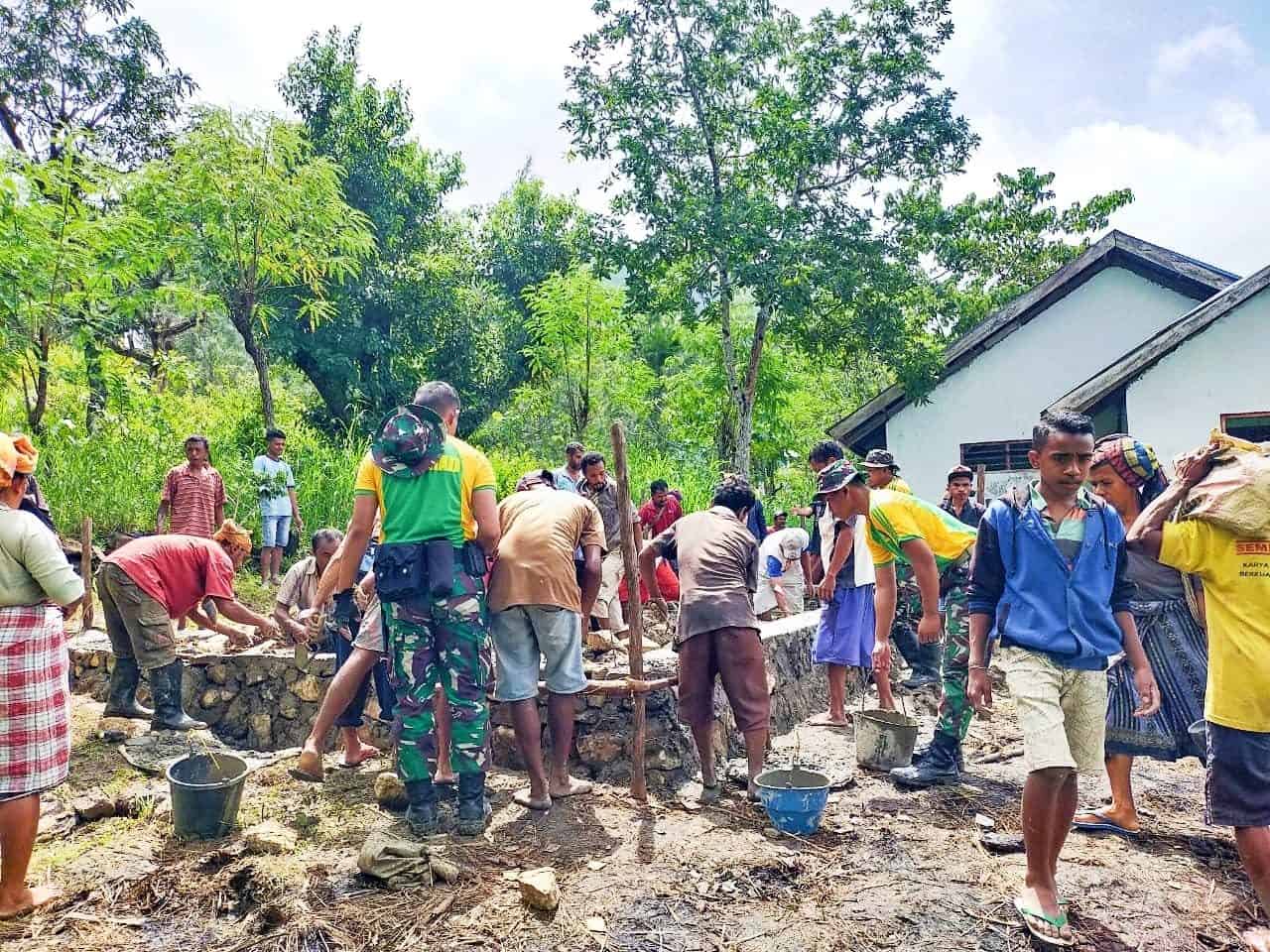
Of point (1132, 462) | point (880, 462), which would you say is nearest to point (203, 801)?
point (1132, 462)

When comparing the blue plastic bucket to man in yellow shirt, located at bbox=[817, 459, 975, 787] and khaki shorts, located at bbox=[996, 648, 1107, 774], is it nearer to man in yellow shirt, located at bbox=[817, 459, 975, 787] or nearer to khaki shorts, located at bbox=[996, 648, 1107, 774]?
man in yellow shirt, located at bbox=[817, 459, 975, 787]

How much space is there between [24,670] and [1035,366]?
1353cm

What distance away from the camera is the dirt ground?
3248 millimetres

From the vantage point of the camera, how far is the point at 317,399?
65.8 ft

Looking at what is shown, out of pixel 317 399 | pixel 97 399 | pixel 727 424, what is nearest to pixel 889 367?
pixel 727 424

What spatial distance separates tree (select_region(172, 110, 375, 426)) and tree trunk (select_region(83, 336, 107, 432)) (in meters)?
1.76

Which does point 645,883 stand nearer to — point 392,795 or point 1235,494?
point 392,795

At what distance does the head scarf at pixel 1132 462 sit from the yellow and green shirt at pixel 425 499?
2.91 meters

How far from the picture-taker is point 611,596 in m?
7.43

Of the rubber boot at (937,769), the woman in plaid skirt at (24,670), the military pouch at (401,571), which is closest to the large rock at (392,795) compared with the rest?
the military pouch at (401,571)

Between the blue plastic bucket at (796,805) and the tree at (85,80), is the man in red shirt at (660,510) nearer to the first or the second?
the blue plastic bucket at (796,805)

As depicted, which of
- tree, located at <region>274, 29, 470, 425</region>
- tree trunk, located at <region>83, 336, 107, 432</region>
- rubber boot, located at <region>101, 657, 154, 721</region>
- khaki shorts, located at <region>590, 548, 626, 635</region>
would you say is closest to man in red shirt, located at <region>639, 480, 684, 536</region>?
khaki shorts, located at <region>590, 548, 626, 635</region>

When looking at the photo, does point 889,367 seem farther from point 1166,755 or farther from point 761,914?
point 761,914

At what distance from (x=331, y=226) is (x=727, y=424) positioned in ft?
25.9
